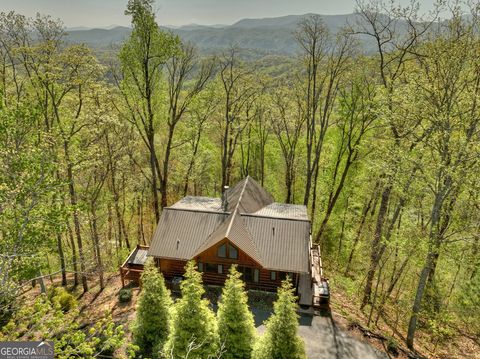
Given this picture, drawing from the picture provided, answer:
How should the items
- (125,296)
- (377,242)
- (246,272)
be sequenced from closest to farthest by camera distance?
(377,242) → (125,296) → (246,272)

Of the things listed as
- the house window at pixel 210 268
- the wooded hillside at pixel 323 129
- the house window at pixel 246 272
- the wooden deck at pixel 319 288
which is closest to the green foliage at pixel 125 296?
the wooded hillside at pixel 323 129

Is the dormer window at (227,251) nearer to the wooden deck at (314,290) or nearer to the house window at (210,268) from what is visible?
the house window at (210,268)

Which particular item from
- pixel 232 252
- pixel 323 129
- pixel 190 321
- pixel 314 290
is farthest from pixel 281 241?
pixel 323 129

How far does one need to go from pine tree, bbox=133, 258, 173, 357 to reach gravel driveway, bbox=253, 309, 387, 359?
19.0ft

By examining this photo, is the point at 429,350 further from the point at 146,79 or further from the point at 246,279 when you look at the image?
the point at 146,79

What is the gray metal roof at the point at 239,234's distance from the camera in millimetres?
20281

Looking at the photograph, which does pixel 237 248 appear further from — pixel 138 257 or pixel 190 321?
pixel 138 257

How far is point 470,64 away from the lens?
13.9 metres

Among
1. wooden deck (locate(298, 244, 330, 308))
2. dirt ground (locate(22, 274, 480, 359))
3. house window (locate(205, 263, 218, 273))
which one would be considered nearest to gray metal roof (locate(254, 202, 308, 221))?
wooden deck (locate(298, 244, 330, 308))

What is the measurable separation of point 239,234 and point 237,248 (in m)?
1.19

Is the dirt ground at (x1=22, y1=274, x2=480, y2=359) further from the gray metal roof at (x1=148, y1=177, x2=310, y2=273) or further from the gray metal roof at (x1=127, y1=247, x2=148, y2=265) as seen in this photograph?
the gray metal roof at (x1=148, y1=177, x2=310, y2=273)

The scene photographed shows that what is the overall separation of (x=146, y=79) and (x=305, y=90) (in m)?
13.4

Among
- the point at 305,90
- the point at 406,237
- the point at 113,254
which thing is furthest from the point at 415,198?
the point at 113,254

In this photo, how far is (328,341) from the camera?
16.9 m
